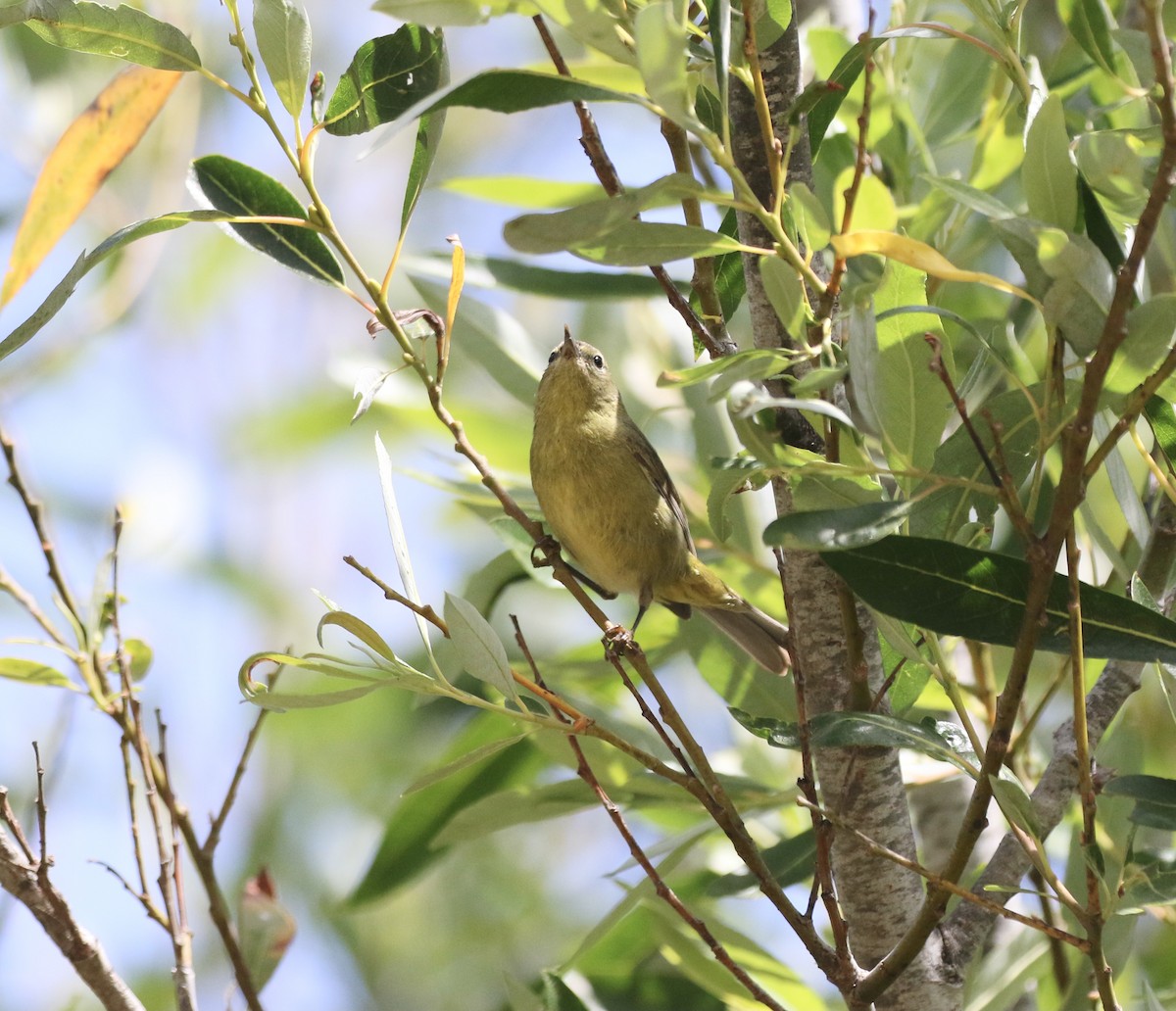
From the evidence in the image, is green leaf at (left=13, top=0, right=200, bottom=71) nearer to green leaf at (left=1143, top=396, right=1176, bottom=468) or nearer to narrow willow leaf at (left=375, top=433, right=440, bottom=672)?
narrow willow leaf at (left=375, top=433, right=440, bottom=672)

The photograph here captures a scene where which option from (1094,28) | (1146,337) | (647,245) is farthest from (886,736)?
(1094,28)

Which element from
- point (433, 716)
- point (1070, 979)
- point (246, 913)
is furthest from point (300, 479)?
point (1070, 979)

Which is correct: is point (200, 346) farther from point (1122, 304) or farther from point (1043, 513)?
point (1122, 304)

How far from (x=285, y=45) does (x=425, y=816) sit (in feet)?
5.63

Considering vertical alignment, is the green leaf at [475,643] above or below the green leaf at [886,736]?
above

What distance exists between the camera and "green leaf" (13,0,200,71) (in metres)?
1.48

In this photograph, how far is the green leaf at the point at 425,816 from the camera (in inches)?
105

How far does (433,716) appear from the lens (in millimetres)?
3516

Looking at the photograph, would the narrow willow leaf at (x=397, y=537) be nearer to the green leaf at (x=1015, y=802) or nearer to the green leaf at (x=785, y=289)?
the green leaf at (x=785, y=289)

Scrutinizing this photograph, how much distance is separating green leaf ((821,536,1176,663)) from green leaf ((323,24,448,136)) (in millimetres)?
815

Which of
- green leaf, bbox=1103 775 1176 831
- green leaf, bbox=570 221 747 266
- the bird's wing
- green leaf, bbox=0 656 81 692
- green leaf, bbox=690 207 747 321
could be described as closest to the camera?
green leaf, bbox=570 221 747 266

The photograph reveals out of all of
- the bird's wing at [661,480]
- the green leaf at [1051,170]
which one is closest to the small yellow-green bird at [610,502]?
the bird's wing at [661,480]

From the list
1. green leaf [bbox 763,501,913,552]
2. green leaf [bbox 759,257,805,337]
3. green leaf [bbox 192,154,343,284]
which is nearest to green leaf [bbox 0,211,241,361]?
green leaf [bbox 192,154,343,284]

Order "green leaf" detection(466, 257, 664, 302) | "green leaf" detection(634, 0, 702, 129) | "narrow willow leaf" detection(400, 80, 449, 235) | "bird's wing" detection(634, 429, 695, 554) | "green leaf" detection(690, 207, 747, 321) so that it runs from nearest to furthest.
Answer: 1. "green leaf" detection(634, 0, 702, 129)
2. "narrow willow leaf" detection(400, 80, 449, 235)
3. "green leaf" detection(690, 207, 747, 321)
4. "green leaf" detection(466, 257, 664, 302)
5. "bird's wing" detection(634, 429, 695, 554)
